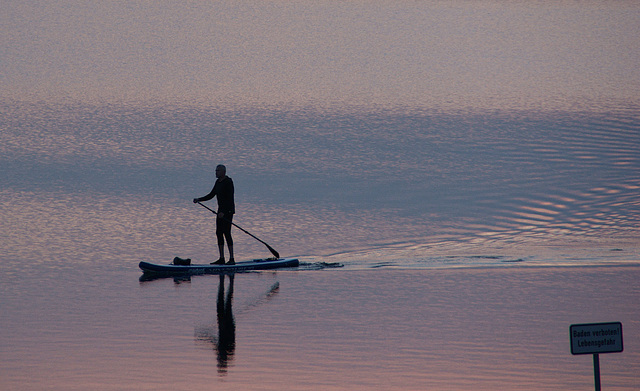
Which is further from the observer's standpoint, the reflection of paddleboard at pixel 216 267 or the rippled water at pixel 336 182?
the rippled water at pixel 336 182

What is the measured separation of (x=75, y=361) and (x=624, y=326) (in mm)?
6151

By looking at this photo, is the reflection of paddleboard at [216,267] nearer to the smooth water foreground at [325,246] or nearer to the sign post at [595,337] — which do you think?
the smooth water foreground at [325,246]

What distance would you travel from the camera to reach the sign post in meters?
6.35

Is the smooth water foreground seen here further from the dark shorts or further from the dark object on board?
the dark shorts

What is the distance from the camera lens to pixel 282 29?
51.3 meters

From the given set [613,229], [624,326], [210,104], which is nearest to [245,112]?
[210,104]

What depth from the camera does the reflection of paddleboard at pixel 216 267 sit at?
14445 millimetres

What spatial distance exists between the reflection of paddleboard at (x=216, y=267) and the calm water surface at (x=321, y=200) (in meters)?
0.27

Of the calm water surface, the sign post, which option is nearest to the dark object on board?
the calm water surface

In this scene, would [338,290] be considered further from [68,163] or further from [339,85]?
[339,85]

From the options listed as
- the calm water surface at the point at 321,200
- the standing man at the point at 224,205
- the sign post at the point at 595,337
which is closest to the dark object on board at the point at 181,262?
the calm water surface at the point at 321,200

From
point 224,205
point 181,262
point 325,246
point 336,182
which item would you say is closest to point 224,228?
point 224,205

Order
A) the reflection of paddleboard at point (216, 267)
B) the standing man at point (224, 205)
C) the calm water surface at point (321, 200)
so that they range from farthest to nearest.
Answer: the standing man at point (224, 205), the reflection of paddleboard at point (216, 267), the calm water surface at point (321, 200)

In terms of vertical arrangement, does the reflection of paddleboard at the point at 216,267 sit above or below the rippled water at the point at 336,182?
below
